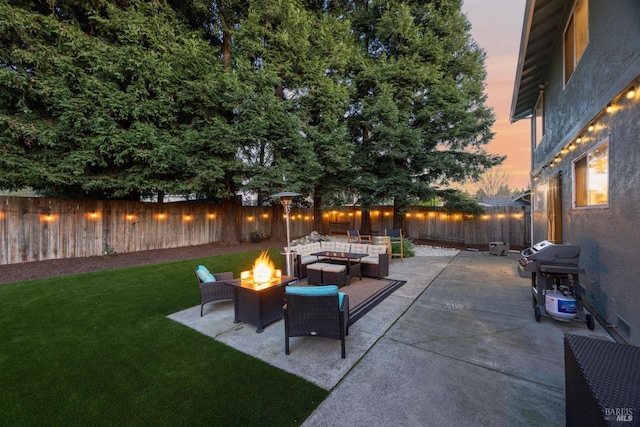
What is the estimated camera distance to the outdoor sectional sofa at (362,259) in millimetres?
6855

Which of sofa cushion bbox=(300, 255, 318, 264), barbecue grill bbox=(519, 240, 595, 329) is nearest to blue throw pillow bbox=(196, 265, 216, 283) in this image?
sofa cushion bbox=(300, 255, 318, 264)

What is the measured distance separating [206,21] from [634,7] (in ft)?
43.4

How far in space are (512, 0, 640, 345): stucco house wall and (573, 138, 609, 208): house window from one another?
4.5 inches

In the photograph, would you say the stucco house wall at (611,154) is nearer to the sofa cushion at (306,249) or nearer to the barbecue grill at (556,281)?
the barbecue grill at (556,281)

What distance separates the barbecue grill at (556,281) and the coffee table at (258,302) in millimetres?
4182

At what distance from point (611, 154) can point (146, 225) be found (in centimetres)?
1245

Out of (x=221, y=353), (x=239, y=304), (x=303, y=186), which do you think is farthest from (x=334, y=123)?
(x=221, y=353)

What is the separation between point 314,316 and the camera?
3193 millimetres

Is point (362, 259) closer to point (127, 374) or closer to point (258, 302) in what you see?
point (258, 302)

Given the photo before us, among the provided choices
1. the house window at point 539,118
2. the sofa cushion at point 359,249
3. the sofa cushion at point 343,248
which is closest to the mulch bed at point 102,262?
the sofa cushion at point 343,248

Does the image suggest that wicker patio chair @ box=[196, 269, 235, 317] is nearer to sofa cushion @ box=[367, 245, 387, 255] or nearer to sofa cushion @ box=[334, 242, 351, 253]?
sofa cushion @ box=[334, 242, 351, 253]

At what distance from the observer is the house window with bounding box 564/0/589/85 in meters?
4.66

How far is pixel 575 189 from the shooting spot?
514cm

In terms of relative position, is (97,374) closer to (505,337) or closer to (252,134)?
(505,337)
